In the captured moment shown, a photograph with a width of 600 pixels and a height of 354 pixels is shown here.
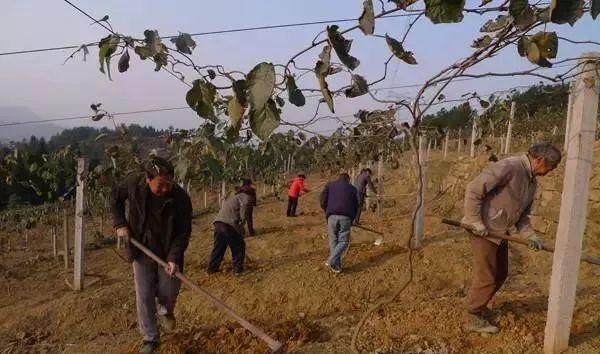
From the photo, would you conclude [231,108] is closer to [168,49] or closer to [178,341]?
[168,49]

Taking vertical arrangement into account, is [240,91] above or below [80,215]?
above

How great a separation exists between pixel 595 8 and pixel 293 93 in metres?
0.75

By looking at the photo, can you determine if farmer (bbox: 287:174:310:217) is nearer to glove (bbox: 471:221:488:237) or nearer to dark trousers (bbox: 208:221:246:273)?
dark trousers (bbox: 208:221:246:273)

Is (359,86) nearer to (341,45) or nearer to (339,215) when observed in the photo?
(341,45)

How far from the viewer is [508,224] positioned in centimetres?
359

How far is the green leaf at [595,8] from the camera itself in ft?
3.55

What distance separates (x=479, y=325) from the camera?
3811 mm

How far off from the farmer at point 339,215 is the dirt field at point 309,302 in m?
0.31

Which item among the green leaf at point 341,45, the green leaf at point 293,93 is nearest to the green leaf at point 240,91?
the green leaf at point 293,93

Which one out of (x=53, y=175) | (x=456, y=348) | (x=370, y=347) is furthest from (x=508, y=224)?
(x=53, y=175)

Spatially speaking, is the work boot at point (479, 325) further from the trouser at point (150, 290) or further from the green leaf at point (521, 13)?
the green leaf at point (521, 13)

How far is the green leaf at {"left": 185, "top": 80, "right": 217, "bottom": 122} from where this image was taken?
152cm

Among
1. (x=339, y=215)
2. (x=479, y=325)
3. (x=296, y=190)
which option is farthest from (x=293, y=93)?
(x=296, y=190)

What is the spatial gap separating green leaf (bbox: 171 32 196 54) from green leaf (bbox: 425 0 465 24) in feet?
3.01
